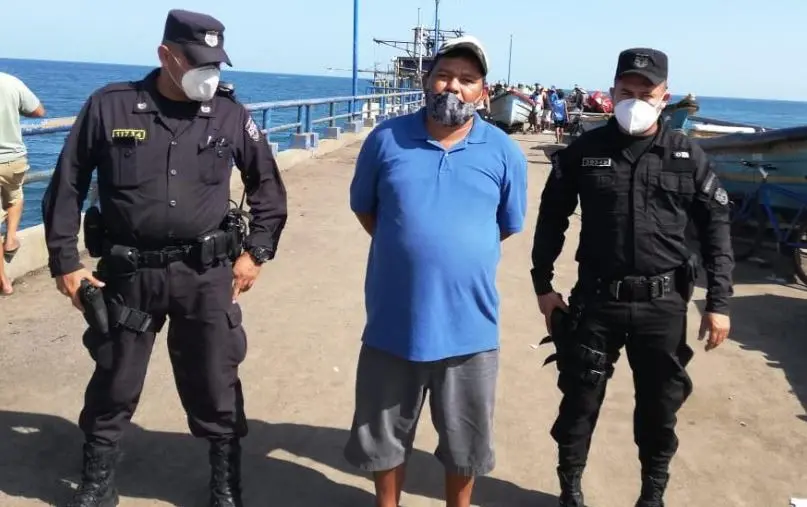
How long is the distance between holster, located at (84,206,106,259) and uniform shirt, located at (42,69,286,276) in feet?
0.14

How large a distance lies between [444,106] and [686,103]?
10512 millimetres

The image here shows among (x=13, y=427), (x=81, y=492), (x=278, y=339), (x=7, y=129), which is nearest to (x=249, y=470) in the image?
(x=81, y=492)

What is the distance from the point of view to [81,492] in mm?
3057

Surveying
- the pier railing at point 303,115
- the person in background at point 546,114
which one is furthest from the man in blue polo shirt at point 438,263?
the person in background at point 546,114

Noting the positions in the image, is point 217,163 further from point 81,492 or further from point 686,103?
point 686,103

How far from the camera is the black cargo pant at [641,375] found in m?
3.01

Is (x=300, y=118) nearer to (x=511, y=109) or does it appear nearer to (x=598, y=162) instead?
(x=598, y=162)

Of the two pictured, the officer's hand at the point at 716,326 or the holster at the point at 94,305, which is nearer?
the holster at the point at 94,305

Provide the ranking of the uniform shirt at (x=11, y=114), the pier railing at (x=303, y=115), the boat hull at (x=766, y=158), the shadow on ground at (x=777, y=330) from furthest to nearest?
the boat hull at (x=766, y=158) < the pier railing at (x=303, y=115) < the uniform shirt at (x=11, y=114) < the shadow on ground at (x=777, y=330)

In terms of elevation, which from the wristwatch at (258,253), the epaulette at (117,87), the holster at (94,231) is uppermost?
the epaulette at (117,87)

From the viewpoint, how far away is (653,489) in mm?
3211

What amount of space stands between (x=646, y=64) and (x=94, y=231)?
2181 millimetres

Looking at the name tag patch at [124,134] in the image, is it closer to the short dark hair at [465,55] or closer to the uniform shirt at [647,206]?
the short dark hair at [465,55]

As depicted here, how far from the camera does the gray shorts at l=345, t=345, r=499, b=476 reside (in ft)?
9.30
